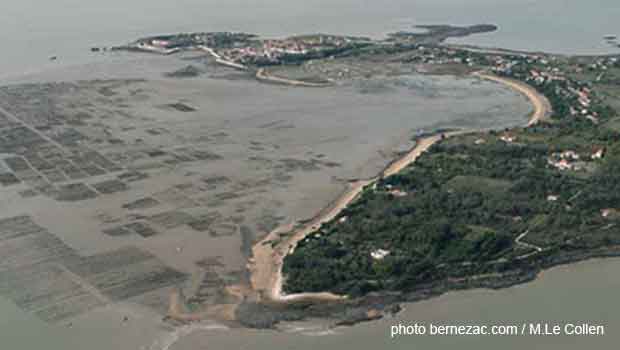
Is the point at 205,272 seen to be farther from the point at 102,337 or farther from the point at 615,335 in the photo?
the point at 615,335

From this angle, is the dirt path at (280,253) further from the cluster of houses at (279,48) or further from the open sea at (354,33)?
the cluster of houses at (279,48)

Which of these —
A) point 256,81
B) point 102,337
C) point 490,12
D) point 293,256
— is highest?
point 490,12

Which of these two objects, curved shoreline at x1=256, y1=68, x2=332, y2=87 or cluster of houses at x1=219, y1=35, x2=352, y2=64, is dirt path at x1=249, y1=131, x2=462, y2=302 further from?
cluster of houses at x1=219, y1=35, x2=352, y2=64

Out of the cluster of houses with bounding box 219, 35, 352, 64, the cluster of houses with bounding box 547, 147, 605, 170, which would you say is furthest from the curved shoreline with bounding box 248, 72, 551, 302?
the cluster of houses with bounding box 219, 35, 352, 64

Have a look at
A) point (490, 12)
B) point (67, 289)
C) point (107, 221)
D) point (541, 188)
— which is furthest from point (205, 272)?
point (490, 12)

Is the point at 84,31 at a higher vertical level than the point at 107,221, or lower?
higher

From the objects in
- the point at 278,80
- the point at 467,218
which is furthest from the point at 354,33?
the point at 467,218
